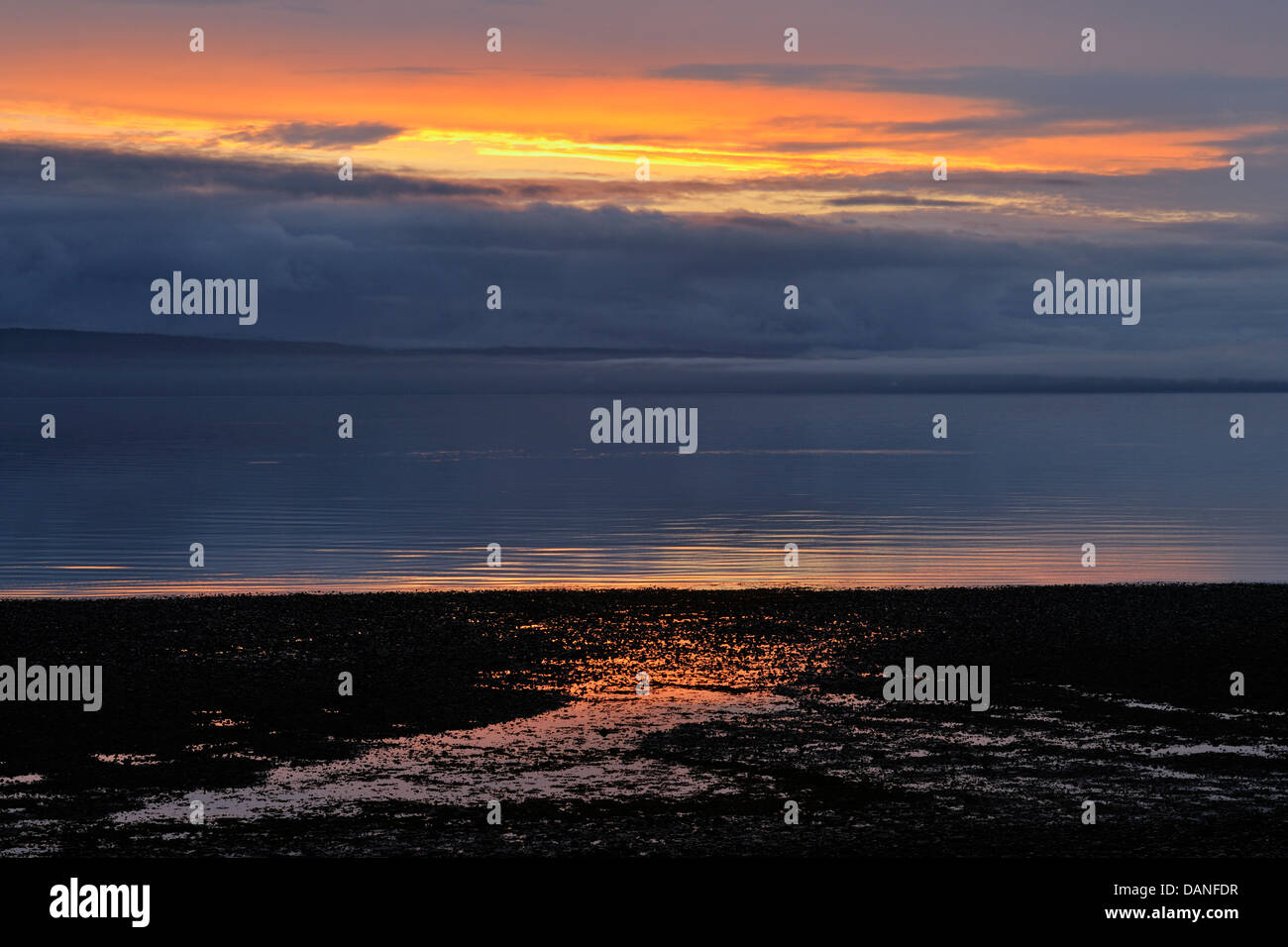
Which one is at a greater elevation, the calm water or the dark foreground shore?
the calm water

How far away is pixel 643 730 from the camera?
806 inches

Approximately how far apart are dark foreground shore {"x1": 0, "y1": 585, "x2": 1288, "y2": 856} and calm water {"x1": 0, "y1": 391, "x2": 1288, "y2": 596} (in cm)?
1192

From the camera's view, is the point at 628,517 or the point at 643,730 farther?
the point at 628,517

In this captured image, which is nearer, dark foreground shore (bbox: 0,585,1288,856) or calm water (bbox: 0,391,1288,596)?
dark foreground shore (bbox: 0,585,1288,856)

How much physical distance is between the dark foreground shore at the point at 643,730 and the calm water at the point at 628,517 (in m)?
11.9

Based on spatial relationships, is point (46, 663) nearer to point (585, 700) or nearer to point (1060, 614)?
point (585, 700)

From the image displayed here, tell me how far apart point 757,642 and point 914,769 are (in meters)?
10.7

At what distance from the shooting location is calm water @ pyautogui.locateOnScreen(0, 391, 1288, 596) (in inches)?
1802

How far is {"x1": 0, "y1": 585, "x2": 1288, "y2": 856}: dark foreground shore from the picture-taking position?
15125 millimetres

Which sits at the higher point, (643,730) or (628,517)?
(628,517)

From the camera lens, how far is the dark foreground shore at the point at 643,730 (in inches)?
595

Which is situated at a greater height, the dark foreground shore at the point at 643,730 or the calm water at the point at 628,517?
the calm water at the point at 628,517

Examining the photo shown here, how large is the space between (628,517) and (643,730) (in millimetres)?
45740
